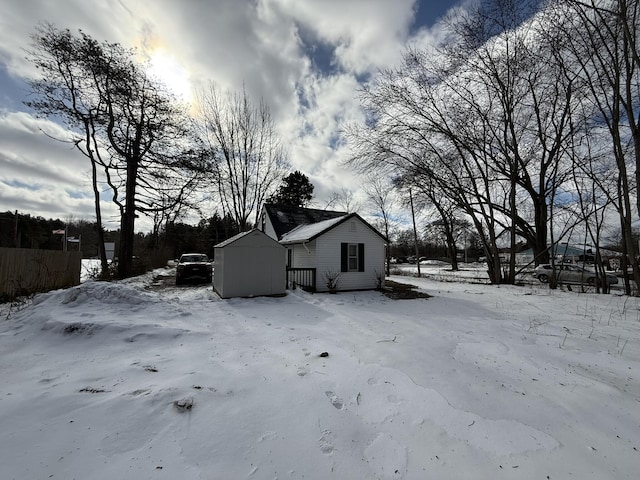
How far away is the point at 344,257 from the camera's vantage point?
12.3m

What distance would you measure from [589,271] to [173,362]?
78.3 feet

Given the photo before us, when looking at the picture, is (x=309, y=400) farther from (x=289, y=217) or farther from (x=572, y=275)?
(x=572, y=275)

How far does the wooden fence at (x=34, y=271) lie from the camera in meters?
7.89

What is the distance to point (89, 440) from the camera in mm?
2148

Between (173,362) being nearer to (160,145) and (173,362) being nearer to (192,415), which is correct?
(192,415)

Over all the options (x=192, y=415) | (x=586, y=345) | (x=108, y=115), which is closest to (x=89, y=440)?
(x=192, y=415)

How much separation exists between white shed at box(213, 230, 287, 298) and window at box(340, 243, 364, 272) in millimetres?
3239

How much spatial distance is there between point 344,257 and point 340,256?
0.76 feet

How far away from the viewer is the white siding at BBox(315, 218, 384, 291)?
1180 centimetres

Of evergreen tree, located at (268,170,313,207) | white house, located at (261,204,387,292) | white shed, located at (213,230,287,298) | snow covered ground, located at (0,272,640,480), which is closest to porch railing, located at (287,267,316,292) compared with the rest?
white house, located at (261,204,387,292)

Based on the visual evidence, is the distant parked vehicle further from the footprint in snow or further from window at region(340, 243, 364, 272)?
the footprint in snow

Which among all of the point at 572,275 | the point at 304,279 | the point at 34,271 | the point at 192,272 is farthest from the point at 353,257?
the point at 572,275

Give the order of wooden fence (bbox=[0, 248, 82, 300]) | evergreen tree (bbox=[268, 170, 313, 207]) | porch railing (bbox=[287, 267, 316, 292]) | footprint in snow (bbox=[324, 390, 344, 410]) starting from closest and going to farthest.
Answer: footprint in snow (bbox=[324, 390, 344, 410]) → wooden fence (bbox=[0, 248, 82, 300]) → porch railing (bbox=[287, 267, 316, 292]) → evergreen tree (bbox=[268, 170, 313, 207])

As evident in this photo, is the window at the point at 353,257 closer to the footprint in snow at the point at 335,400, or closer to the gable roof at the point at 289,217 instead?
the gable roof at the point at 289,217
